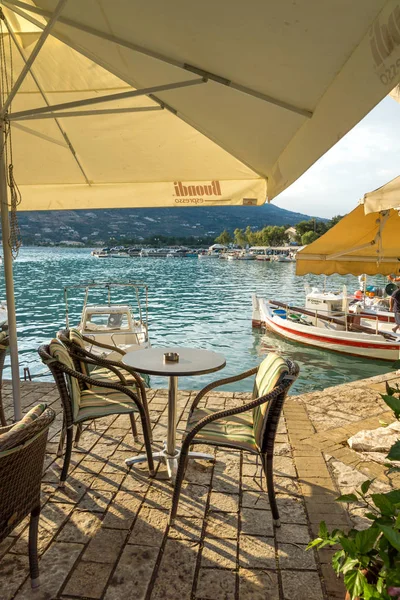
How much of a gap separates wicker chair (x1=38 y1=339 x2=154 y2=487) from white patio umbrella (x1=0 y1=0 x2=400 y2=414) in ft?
1.67

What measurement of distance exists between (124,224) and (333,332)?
114 meters

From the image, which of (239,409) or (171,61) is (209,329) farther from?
(171,61)

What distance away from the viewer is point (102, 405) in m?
2.73

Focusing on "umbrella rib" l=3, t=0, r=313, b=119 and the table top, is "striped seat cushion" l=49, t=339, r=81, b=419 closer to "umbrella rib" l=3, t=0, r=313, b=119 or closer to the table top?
the table top

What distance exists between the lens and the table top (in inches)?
98.7

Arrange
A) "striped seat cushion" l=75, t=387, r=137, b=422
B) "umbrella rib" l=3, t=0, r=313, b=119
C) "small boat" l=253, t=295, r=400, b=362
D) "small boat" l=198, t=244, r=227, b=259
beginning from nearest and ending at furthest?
"umbrella rib" l=3, t=0, r=313, b=119
"striped seat cushion" l=75, t=387, r=137, b=422
"small boat" l=253, t=295, r=400, b=362
"small boat" l=198, t=244, r=227, b=259

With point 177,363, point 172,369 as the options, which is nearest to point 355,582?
point 172,369

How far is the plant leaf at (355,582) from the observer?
1.12m

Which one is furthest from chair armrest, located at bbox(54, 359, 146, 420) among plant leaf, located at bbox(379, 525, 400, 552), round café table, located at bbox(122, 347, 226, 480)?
plant leaf, located at bbox(379, 525, 400, 552)

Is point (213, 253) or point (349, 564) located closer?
point (349, 564)

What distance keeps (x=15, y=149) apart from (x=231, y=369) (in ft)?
26.9

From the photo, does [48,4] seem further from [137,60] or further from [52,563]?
[52,563]

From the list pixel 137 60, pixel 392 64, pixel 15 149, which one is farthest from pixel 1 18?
pixel 392 64

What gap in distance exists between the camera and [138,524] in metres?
2.21
